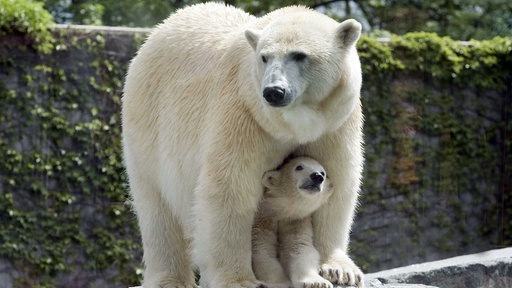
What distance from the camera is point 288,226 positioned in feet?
16.1

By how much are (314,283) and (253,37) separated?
1166 mm

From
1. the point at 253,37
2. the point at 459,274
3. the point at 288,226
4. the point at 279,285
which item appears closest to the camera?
the point at 253,37

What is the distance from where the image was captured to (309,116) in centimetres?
449

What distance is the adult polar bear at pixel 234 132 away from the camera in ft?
14.8

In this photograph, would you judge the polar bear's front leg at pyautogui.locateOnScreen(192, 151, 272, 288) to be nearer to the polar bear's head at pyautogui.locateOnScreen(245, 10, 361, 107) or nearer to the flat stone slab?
the polar bear's head at pyautogui.locateOnScreen(245, 10, 361, 107)

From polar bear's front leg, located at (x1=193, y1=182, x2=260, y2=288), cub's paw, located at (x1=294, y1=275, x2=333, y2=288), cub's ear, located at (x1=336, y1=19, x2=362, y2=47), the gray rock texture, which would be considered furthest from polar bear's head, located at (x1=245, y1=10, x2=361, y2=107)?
the gray rock texture

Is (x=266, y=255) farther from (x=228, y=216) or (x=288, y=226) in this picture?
(x=228, y=216)

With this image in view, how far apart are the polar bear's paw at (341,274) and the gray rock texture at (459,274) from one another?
1.31 meters

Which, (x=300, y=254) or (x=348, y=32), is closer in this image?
(x=348, y=32)

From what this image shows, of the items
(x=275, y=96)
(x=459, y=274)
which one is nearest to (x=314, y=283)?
(x=275, y=96)

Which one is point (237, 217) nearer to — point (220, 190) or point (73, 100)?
point (220, 190)

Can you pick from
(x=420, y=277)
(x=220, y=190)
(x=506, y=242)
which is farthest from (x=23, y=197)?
(x=506, y=242)

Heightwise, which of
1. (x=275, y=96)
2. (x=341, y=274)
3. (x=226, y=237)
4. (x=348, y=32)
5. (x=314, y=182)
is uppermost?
(x=348, y=32)

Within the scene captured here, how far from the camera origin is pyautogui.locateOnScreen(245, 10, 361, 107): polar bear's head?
4.42 meters
